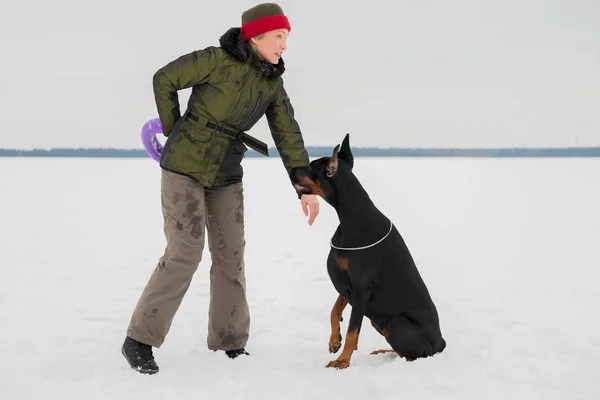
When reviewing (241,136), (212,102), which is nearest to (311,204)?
(241,136)

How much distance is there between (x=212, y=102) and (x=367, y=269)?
1532 millimetres

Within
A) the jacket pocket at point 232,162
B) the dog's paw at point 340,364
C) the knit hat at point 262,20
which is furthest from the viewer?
the jacket pocket at point 232,162

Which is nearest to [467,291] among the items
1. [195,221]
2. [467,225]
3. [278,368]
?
[278,368]

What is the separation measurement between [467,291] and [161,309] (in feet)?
12.7

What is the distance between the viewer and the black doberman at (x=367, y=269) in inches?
164

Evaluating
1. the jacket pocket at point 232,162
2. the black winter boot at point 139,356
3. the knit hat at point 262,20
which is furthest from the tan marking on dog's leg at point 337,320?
the knit hat at point 262,20

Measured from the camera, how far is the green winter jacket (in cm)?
411

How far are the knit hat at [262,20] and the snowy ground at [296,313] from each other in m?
2.29

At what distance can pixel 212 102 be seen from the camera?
164 inches

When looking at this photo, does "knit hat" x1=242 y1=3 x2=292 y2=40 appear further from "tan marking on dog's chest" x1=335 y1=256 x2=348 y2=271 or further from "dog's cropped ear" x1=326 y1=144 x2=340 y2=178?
"tan marking on dog's chest" x1=335 y1=256 x2=348 y2=271

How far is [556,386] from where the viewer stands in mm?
3994

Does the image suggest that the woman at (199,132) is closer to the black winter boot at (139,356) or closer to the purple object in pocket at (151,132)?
the black winter boot at (139,356)

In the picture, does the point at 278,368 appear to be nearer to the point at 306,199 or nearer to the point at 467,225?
the point at 306,199

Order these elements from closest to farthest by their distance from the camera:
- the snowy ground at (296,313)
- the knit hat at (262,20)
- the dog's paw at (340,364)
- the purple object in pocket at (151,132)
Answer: the snowy ground at (296,313)
the knit hat at (262,20)
the dog's paw at (340,364)
the purple object in pocket at (151,132)
